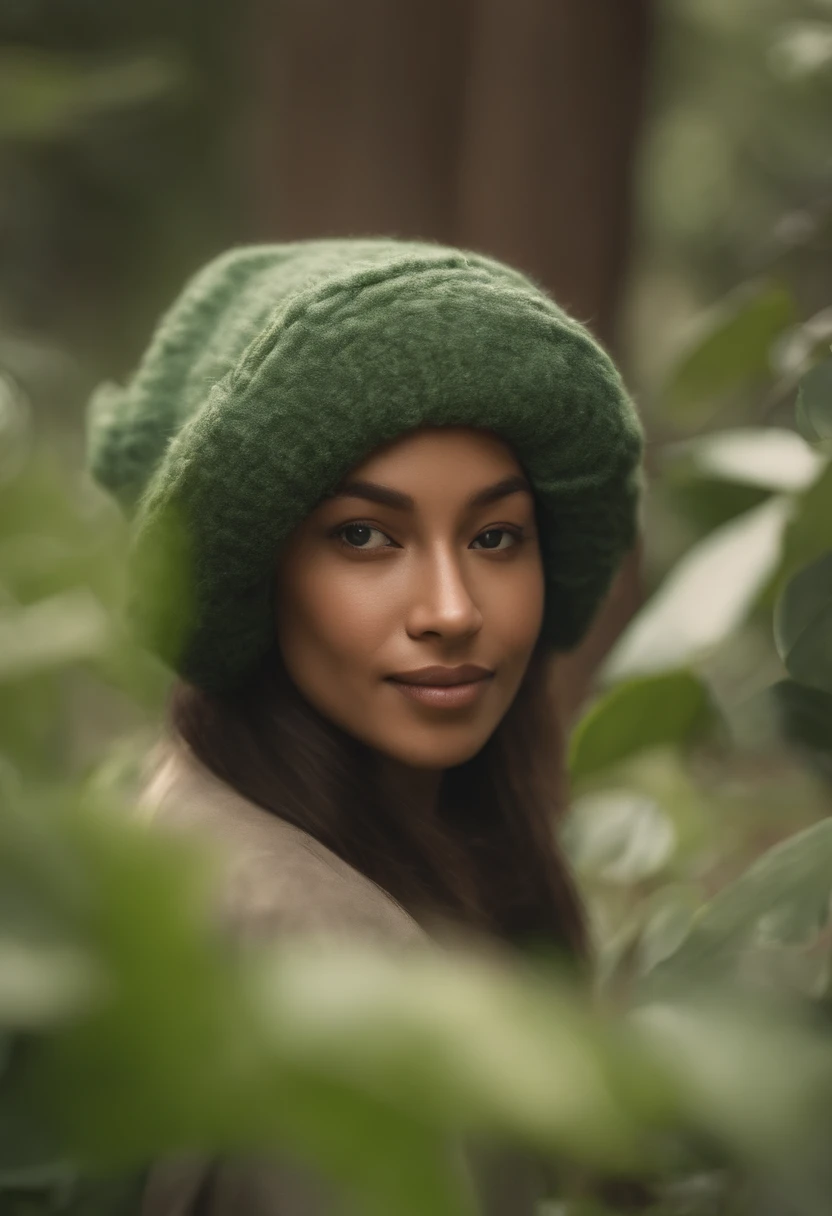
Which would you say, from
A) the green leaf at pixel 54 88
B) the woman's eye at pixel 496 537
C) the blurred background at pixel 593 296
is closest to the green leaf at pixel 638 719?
the blurred background at pixel 593 296

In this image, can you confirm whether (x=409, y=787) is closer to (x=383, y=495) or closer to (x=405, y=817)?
(x=405, y=817)

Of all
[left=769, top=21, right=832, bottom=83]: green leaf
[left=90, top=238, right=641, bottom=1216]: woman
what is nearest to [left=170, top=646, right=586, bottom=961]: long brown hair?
[left=90, top=238, right=641, bottom=1216]: woman

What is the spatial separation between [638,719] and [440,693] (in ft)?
0.93

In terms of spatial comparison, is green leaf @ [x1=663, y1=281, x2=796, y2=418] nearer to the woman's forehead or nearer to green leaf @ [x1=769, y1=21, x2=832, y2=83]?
green leaf @ [x1=769, y1=21, x2=832, y2=83]

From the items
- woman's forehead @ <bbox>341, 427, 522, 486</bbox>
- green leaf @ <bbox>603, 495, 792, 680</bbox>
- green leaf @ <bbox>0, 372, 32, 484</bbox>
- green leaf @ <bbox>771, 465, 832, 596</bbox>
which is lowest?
green leaf @ <bbox>603, 495, 792, 680</bbox>

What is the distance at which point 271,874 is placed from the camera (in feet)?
3.39

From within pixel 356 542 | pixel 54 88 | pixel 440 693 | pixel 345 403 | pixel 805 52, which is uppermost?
pixel 805 52

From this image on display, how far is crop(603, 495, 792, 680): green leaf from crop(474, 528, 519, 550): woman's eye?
252 millimetres

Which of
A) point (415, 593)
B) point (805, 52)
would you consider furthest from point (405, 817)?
point (805, 52)

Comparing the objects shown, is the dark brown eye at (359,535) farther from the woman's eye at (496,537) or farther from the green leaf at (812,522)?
the green leaf at (812,522)

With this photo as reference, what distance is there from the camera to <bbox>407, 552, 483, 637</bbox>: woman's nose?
1182mm

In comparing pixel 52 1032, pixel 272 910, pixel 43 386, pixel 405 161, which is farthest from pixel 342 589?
pixel 405 161

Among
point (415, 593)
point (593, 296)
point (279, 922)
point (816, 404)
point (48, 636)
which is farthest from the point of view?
point (593, 296)

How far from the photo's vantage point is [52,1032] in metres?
0.37
